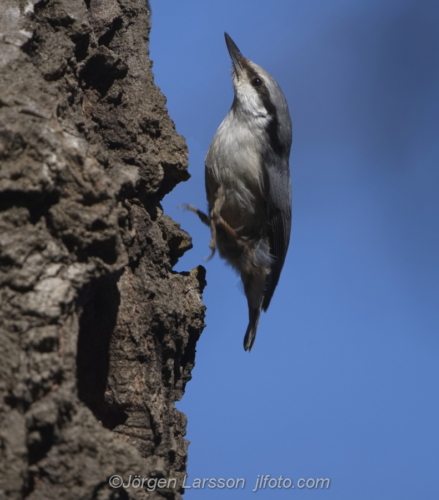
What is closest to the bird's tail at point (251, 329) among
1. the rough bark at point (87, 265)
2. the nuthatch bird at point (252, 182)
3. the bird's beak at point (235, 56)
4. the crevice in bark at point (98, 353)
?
the nuthatch bird at point (252, 182)

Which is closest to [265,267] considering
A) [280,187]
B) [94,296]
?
[280,187]

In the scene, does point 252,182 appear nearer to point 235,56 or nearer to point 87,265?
point 235,56

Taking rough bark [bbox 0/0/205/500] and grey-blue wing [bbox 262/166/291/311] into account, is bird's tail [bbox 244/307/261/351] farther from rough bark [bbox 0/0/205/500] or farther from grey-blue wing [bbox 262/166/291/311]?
rough bark [bbox 0/0/205/500]

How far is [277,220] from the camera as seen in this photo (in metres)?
4.39

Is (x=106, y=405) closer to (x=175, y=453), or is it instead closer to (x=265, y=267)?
(x=175, y=453)

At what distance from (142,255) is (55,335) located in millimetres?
847

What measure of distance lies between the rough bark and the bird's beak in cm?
156

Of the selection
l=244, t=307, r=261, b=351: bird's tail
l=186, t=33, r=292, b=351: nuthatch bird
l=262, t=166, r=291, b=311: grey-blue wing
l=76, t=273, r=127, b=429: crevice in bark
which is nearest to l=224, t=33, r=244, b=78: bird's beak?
l=186, t=33, r=292, b=351: nuthatch bird

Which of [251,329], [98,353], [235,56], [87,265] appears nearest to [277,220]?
[251,329]

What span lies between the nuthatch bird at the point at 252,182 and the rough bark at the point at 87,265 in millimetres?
1166

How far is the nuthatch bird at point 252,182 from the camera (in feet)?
13.6

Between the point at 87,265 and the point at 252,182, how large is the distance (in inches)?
94.5

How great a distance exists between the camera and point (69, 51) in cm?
236

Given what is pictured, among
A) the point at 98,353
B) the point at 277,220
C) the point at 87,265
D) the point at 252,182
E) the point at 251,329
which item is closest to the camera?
the point at 87,265
